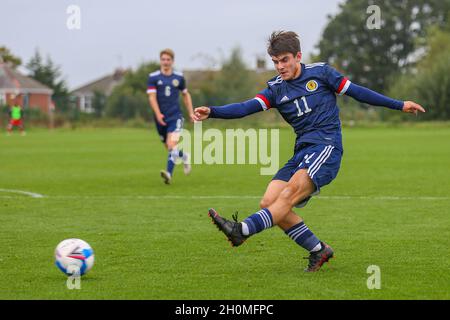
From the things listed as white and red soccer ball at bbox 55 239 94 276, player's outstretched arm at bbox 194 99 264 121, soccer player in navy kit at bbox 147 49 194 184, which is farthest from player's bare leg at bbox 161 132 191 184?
white and red soccer ball at bbox 55 239 94 276

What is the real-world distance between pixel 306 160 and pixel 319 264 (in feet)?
2.96

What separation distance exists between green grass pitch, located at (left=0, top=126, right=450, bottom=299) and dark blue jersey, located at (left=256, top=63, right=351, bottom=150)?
1168mm

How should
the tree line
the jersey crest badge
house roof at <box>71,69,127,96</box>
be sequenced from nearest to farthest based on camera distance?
the jersey crest badge → the tree line → house roof at <box>71,69,127,96</box>

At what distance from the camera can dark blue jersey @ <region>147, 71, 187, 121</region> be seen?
1652cm

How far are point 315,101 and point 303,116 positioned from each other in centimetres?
17

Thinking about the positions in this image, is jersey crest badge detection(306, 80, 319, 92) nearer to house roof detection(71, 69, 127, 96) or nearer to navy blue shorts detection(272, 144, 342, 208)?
navy blue shorts detection(272, 144, 342, 208)

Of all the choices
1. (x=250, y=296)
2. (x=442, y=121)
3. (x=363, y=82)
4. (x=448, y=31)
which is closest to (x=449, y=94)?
(x=442, y=121)

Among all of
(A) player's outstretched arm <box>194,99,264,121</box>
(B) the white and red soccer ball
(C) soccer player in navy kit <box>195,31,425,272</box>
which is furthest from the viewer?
(A) player's outstretched arm <box>194,99,264,121</box>

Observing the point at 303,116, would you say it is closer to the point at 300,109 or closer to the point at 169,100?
the point at 300,109

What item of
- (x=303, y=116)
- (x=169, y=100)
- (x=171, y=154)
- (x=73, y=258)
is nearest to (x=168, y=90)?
(x=169, y=100)

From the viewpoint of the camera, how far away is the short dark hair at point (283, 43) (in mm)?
7191

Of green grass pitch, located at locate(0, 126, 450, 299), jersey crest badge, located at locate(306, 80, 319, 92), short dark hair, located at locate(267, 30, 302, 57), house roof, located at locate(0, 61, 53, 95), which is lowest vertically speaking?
green grass pitch, located at locate(0, 126, 450, 299)
